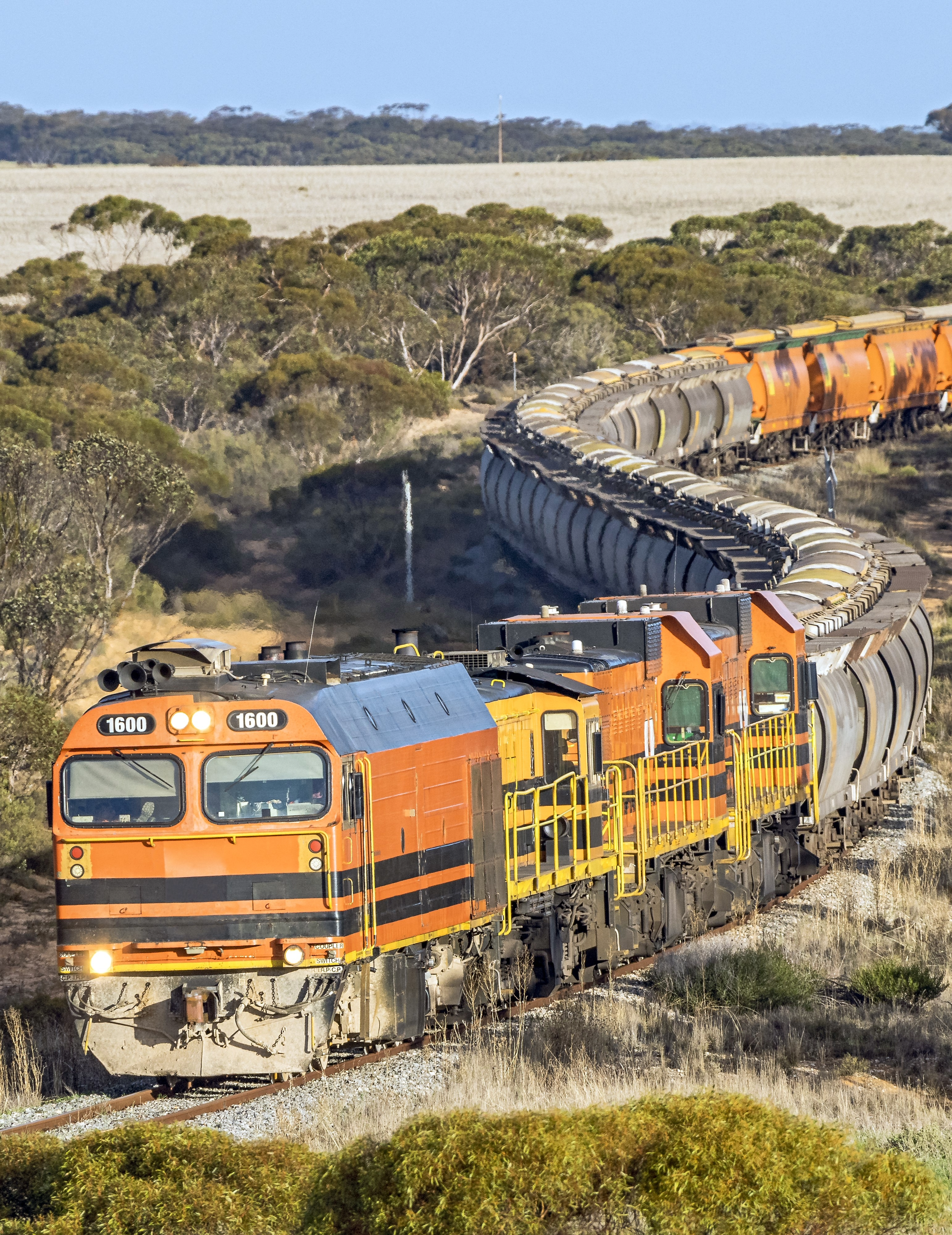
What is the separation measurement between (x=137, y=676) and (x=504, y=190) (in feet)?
500

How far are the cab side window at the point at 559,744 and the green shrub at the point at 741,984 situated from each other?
1.95 meters

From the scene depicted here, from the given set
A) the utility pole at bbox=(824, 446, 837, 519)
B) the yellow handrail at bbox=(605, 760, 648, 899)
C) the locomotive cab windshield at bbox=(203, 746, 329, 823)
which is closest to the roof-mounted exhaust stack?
the locomotive cab windshield at bbox=(203, 746, 329, 823)

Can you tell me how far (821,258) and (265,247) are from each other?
27453 millimetres

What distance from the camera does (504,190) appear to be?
158750mm

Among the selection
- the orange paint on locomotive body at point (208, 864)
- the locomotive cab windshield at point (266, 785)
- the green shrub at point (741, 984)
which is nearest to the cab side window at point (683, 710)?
the green shrub at point (741, 984)

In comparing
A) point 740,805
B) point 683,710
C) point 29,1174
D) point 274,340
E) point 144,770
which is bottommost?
point 740,805

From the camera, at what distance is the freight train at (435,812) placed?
1153cm

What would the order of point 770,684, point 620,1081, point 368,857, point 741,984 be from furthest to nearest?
point 770,684 → point 741,984 → point 368,857 → point 620,1081

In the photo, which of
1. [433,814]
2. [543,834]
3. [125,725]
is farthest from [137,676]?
[543,834]

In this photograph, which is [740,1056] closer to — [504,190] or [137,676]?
[137,676]

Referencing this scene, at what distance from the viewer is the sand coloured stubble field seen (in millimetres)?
134125

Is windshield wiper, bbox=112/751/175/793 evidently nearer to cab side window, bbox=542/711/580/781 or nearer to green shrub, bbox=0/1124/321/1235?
green shrub, bbox=0/1124/321/1235

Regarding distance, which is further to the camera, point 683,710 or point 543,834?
point 683,710

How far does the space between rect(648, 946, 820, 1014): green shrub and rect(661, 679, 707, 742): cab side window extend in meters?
2.23
